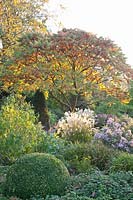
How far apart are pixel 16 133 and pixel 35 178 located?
89.1 inches

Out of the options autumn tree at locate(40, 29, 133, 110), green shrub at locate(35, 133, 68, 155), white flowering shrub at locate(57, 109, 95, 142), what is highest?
autumn tree at locate(40, 29, 133, 110)

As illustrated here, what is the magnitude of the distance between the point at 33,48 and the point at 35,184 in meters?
8.02

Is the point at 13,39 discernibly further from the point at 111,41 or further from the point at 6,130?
the point at 6,130

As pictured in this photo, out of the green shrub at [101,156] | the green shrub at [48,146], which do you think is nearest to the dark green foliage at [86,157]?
the green shrub at [101,156]

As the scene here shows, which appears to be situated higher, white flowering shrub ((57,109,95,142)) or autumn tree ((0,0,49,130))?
autumn tree ((0,0,49,130))

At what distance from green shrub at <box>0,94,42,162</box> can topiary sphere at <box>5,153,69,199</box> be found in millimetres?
1769

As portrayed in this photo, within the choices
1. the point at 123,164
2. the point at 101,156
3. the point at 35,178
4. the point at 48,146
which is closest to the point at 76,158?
the point at 101,156

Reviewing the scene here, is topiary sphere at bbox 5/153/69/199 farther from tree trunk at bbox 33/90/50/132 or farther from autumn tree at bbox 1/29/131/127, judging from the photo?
tree trunk at bbox 33/90/50/132

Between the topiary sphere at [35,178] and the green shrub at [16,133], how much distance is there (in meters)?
1.77

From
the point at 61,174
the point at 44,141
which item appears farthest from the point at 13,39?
the point at 61,174

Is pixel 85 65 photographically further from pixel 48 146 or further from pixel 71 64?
pixel 48 146

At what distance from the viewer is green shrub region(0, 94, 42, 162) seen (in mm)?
8312

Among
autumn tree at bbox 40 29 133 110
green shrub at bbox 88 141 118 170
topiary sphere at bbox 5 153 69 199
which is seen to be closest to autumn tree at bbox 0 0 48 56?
autumn tree at bbox 40 29 133 110

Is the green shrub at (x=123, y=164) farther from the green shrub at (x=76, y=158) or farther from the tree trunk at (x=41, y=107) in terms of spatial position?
the tree trunk at (x=41, y=107)
